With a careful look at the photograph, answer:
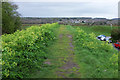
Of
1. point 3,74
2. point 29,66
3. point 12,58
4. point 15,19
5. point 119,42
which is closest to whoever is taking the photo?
point 3,74

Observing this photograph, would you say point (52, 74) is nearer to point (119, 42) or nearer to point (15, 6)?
point (119, 42)

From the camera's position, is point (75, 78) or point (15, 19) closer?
point (75, 78)

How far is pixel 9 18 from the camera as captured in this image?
22438 mm

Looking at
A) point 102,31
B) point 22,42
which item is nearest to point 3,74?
point 22,42

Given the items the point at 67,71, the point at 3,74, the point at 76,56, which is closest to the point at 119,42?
the point at 76,56

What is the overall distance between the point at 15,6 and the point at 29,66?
23512 mm

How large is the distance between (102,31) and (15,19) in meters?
19.3

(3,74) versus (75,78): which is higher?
(3,74)

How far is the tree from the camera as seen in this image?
21453mm

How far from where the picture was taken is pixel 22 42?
3955 millimetres

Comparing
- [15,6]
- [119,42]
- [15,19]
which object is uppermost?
[15,6]

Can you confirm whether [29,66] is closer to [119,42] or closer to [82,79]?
[82,79]

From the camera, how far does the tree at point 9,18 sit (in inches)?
845

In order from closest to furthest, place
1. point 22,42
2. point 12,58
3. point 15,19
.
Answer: point 12,58 < point 22,42 < point 15,19
